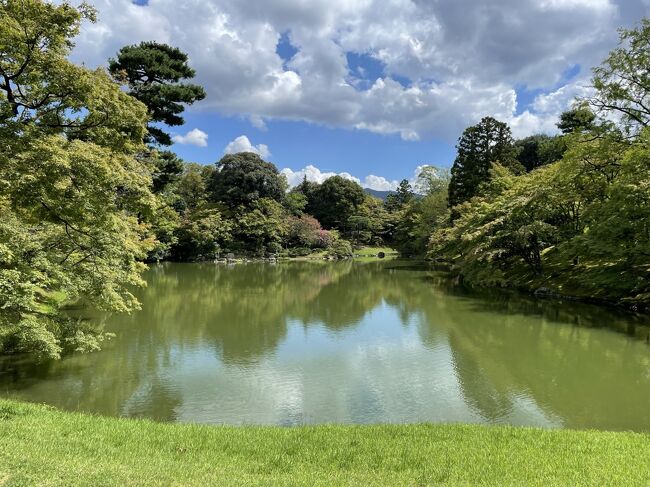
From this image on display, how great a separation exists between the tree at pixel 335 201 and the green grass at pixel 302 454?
50.0 metres

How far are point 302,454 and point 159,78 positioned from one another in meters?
21.9

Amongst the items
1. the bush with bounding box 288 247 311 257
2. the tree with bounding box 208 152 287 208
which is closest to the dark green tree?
the tree with bounding box 208 152 287 208

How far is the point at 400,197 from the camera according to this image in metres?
64.5

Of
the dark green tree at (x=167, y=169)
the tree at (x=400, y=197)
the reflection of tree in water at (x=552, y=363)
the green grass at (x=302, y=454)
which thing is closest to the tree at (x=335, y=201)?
the tree at (x=400, y=197)

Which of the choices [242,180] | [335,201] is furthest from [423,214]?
[242,180]

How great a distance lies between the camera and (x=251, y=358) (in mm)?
10750

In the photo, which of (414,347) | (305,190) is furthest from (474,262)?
(305,190)

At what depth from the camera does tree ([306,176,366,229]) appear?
5619cm

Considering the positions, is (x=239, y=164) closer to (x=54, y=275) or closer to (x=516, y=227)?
(x=516, y=227)

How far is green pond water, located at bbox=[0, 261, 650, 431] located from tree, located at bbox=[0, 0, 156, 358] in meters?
1.61

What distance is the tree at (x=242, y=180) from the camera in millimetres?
42594

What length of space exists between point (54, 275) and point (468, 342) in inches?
391

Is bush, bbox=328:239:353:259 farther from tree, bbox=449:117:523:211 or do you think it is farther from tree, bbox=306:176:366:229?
tree, bbox=449:117:523:211

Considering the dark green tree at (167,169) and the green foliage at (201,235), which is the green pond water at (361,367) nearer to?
A: the dark green tree at (167,169)
